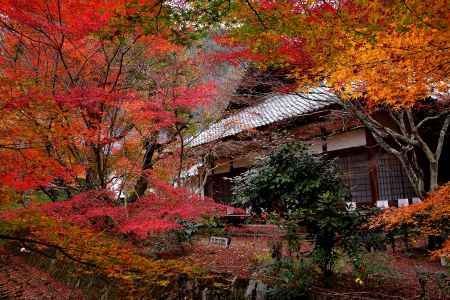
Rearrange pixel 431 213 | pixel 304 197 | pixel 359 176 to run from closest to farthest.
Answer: pixel 304 197
pixel 431 213
pixel 359 176

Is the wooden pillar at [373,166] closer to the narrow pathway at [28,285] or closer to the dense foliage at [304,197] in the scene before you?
the dense foliage at [304,197]

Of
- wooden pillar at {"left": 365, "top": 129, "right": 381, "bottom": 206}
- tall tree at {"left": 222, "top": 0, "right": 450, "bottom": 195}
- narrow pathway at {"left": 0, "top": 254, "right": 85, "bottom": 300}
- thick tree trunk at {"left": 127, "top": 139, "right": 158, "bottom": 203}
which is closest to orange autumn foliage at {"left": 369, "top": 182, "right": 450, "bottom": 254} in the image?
tall tree at {"left": 222, "top": 0, "right": 450, "bottom": 195}

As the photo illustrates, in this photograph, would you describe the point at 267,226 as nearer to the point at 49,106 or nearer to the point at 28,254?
the point at 28,254

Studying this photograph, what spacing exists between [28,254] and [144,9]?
993 centimetres

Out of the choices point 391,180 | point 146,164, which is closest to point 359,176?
point 391,180

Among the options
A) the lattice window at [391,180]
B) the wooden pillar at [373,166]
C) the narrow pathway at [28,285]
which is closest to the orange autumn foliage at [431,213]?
the wooden pillar at [373,166]

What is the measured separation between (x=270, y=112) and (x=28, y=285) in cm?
1029

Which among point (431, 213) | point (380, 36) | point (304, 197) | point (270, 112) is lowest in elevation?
point (431, 213)

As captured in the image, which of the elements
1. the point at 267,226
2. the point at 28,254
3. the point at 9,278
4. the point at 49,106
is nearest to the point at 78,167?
the point at 49,106

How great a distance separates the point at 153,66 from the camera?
34.8ft

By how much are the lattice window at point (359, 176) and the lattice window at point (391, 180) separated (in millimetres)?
387

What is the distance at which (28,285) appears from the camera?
845 cm

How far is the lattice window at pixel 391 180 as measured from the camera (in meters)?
11.3

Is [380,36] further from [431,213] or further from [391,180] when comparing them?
[391,180]
